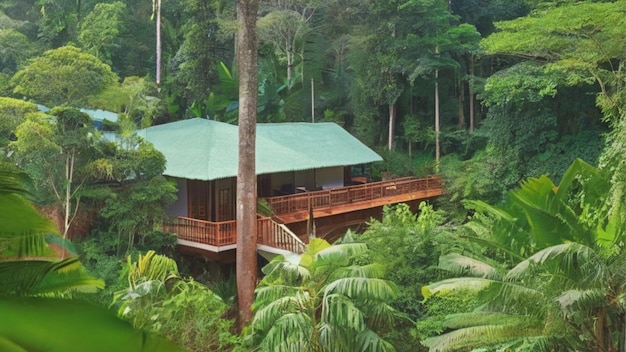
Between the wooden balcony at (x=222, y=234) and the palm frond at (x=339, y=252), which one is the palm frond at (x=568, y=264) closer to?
the palm frond at (x=339, y=252)

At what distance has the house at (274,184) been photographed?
228 inches

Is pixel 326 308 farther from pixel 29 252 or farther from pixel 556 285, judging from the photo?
pixel 29 252

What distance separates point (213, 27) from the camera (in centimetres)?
768

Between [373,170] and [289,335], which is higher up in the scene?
[373,170]

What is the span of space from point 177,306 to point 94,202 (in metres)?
1.84

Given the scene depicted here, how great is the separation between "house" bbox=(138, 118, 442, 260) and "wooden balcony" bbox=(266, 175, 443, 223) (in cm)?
1

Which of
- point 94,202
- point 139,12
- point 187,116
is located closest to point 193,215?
point 94,202

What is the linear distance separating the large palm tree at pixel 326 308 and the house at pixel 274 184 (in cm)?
170

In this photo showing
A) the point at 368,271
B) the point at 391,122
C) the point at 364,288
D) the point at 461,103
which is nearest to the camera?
the point at 364,288

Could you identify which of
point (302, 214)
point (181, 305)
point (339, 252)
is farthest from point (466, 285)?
point (302, 214)

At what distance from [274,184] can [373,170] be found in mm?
2282

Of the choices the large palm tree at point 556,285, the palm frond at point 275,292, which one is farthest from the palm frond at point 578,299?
the palm frond at point 275,292

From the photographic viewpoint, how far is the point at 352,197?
7109 mm

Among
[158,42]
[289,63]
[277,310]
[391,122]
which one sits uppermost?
[158,42]
